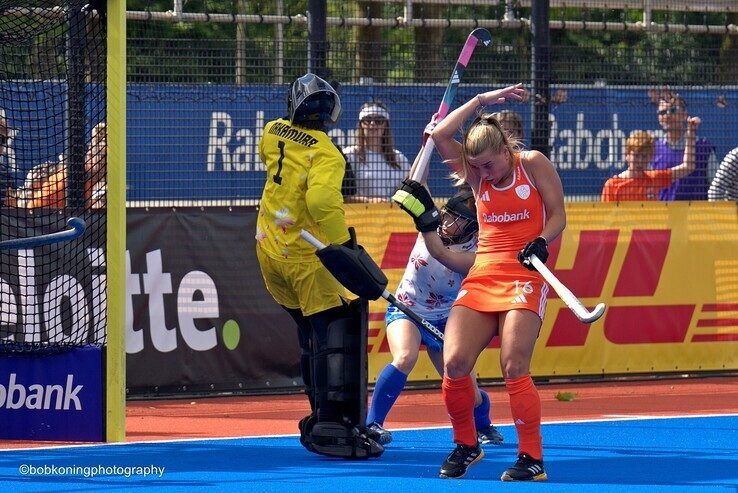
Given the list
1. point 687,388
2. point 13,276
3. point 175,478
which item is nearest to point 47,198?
point 13,276

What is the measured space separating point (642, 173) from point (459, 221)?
4.39m

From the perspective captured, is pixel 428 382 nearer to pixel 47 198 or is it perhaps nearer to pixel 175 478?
pixel 47 198

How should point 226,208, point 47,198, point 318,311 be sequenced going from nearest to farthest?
point 318,311
point 47,198
point 226,208

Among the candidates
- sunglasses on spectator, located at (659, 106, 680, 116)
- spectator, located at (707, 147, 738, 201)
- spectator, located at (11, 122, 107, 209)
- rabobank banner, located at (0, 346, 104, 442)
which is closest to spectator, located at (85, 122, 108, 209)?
spectator, located at (11, 122, 107, 209)

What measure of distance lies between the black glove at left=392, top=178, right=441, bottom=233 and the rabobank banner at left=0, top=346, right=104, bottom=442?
228 centimetres

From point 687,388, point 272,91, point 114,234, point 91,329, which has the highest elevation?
point 272,91

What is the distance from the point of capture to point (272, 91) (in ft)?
36.7

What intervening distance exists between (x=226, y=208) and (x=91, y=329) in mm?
2379

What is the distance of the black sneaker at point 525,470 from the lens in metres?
7.17

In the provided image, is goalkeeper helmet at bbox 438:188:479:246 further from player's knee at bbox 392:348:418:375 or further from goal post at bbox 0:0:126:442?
goal post at bbox 0:0:126:442

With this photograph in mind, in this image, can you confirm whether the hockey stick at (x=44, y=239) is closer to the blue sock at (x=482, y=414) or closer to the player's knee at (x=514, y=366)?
the player's knee at (x=514, y=366)

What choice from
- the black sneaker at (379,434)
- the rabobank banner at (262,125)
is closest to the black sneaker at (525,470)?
the black sneaker at (379,434)

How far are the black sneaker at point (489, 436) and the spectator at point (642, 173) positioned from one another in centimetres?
396

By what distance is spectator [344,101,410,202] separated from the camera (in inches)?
444
